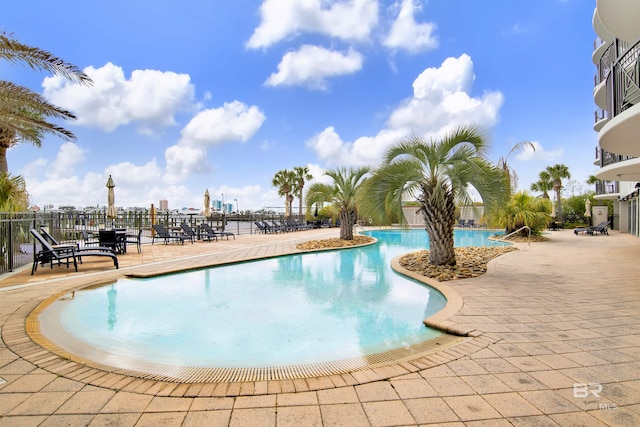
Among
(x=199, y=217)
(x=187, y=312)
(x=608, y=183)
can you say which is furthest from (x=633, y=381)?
(x=608, y=183)

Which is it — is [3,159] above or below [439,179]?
above

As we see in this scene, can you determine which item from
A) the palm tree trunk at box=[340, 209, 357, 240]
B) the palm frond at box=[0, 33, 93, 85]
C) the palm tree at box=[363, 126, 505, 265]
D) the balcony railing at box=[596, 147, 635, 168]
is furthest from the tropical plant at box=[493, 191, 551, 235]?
the palm frond at box=[0, 33, 93, 85]

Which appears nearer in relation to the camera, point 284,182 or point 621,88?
point 621,88

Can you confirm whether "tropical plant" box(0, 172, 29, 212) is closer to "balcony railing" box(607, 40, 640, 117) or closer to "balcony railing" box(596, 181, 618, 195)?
"balcony railing" box(607, 40, 640, 117)

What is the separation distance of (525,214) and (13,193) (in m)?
22.0

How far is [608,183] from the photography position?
84.9 ft

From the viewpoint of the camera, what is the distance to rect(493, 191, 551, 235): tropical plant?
57.0 ft

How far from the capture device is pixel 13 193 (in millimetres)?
10539

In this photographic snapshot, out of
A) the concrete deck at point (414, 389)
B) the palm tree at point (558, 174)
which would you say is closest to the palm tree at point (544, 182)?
the palm tree at point (558, 174)

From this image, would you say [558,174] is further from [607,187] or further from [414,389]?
[414,389]

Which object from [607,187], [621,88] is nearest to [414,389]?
[621,88]

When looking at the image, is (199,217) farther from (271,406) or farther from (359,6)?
(271,406)

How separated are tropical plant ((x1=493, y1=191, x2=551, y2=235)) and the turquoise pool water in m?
12.8

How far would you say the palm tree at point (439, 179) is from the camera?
27.6ft
